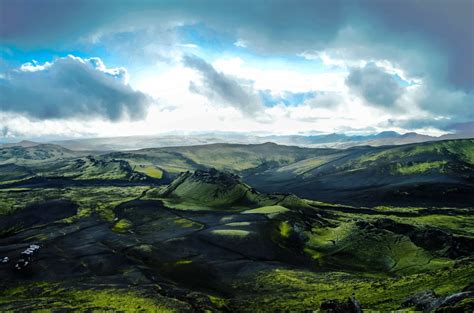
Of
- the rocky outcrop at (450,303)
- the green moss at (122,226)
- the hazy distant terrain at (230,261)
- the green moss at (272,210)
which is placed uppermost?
the rocky outcrop at (450,303)

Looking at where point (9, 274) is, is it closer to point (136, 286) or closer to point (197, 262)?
point (136, 286)

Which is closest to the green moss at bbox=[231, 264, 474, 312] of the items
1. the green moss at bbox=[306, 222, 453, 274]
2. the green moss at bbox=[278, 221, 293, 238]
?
the green moss at bbox=[306, 222, 453, 274]

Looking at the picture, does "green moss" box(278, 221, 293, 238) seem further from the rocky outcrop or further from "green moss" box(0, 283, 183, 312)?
the rocky outcrop

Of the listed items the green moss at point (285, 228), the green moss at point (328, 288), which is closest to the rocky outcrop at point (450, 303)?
the green moss at point (328, 288)

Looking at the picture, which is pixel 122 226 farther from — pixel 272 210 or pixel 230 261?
pixel 230 261

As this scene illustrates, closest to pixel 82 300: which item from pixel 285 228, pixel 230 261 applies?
pixel 230 261

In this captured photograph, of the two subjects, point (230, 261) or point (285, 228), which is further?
point (285, 228)

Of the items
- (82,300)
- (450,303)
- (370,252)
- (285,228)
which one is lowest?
(370,252)

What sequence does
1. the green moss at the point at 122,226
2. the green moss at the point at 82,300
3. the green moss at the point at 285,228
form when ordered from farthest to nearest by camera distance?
the green moss at the point at 122,226
the green moss at the point at 285,228
the green moss at the point at 82,300

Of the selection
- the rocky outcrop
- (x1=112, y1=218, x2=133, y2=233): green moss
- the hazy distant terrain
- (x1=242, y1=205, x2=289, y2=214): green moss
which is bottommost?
(x1=112, y1=218, x2=133, y2=233): green moss

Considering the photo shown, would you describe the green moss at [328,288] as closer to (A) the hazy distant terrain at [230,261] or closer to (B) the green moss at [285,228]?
(A) the hazy distant terrain at [230,261]

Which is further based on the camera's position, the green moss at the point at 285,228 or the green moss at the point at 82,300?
the green moss at the point at 285,228
